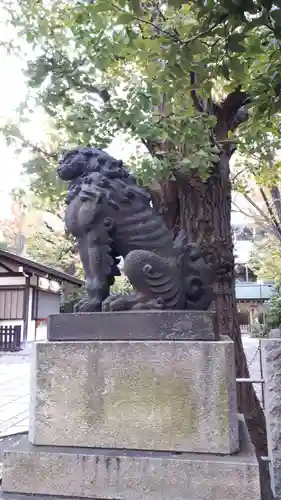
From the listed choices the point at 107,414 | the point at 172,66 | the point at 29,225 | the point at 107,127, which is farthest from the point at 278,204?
the point at 29,225

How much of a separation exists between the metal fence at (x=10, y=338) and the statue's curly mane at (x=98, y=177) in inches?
612

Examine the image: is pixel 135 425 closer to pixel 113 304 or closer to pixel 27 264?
pixel 113 304

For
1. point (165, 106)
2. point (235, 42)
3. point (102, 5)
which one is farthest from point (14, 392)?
point (235, 42)

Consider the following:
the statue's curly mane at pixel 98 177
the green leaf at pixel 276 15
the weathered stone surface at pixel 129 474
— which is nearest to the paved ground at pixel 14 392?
the weathered stone surface at pixel 129 474

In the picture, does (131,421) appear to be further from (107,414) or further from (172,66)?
(172,66)

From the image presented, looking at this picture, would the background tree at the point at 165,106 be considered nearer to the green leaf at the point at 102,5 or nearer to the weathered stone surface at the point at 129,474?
the green leaf at the point at 102,5

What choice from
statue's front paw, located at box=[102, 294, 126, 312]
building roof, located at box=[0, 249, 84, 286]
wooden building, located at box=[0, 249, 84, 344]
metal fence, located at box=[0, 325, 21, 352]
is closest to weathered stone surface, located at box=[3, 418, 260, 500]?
statue's front paw, located at box=[102, 294, 126, 312]

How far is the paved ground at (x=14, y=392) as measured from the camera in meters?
5.91

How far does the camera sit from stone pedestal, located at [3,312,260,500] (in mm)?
2141

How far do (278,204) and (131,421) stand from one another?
12.2 meters

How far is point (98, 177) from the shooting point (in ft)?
9.58

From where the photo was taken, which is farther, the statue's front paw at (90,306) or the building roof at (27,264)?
the building roof at (27,264)

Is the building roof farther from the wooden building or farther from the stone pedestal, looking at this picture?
the stone pedestal

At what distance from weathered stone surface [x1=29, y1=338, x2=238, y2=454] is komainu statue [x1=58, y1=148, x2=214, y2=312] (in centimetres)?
38
